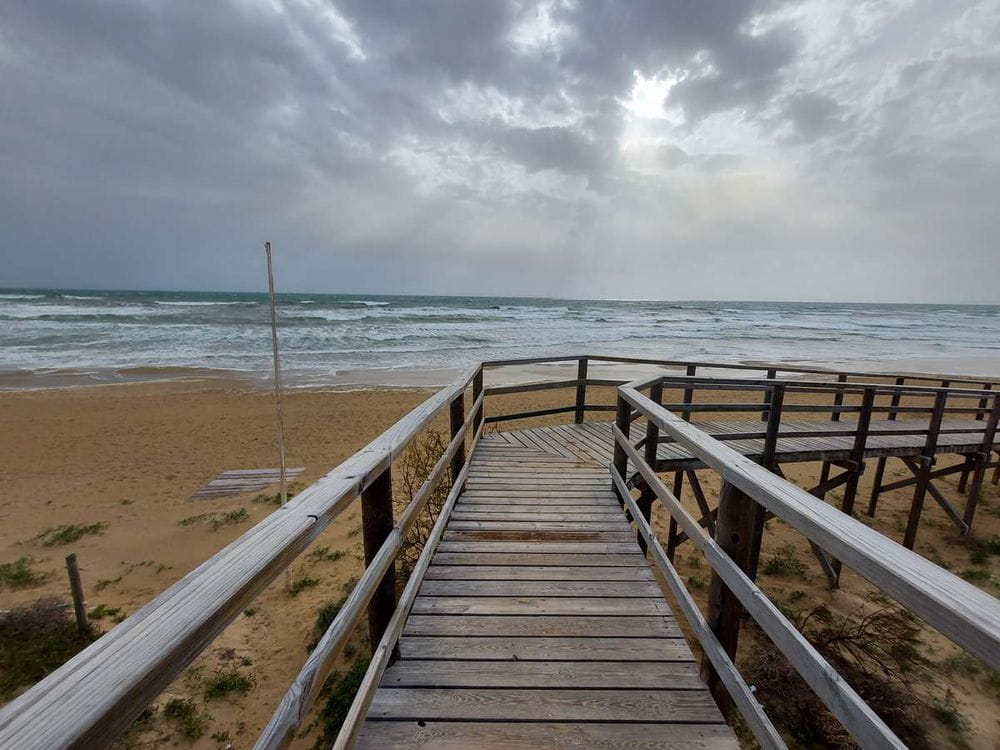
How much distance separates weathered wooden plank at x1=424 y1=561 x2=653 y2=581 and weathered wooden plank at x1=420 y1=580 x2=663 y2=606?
4cm

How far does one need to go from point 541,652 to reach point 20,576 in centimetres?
658

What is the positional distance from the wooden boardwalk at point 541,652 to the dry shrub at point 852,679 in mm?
1830

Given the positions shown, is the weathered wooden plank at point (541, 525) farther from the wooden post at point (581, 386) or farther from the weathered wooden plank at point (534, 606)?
the wooden post at point (581, 386)

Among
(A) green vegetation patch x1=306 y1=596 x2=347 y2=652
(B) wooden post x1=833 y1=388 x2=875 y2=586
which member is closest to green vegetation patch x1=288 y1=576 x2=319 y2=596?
(A) green vegetation patch x1=306 y1=596 x2=347 y2=652

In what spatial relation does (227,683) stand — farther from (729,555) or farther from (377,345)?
(377,345)

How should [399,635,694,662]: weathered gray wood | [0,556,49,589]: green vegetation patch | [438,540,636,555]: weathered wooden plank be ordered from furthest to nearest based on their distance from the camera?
[0,556,49,589]: green vegetation patch, [438,540,636,555]: weathered wooden plank, [399,635,694,662]: weathered gray wood

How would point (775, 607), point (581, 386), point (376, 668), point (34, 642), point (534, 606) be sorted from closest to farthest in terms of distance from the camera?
point (775, 607) → point (376, 668) → point (534, 606) → point (34, 642) → point (581, 386)

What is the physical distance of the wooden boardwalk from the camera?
1.87 m

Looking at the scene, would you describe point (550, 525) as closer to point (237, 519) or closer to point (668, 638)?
point (668, 638)

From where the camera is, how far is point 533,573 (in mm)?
3002

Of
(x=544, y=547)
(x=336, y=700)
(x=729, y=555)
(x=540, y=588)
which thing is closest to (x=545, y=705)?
(x=540, y=588)

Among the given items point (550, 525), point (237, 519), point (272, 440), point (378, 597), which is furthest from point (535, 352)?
point (378, 597)

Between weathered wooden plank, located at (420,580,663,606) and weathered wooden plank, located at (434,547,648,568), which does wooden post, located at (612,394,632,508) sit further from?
weathered wooden plank, located at (420,580,663,606)

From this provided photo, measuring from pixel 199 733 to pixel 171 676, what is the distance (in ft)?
13.0
